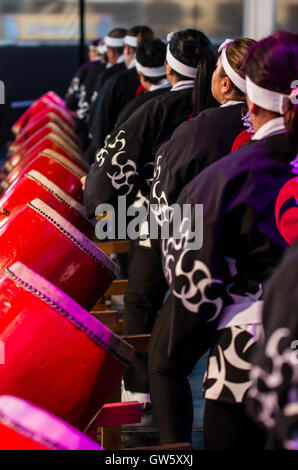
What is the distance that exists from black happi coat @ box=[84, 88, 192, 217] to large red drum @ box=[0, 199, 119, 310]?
1.95ft

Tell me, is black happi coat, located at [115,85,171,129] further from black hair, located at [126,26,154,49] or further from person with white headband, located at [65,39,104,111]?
person with white headband, located at [65,39,104,111]

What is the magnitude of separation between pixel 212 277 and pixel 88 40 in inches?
325

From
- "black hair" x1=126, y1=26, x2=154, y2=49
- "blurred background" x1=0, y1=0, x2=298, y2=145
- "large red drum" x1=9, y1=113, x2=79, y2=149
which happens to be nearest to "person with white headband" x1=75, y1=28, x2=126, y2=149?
"large red drum" x1=9, y1=113, x2=79, y2=149

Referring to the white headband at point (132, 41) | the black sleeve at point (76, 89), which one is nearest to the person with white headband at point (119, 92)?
the white headband at point (132, 41)

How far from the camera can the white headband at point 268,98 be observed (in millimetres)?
1409

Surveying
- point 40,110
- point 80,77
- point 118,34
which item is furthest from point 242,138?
point 80,77

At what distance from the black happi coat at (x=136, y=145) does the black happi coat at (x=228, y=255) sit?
0.90 m

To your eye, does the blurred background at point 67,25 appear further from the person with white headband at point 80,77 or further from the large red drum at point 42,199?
the large red drum at point 42,199

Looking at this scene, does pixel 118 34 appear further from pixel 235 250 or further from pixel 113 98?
pixel 235 250

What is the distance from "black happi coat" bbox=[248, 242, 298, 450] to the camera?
3.14 ft

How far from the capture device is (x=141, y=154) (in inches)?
92.8

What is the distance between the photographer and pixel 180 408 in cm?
196

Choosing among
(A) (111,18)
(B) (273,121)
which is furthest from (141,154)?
(A) (111,18)

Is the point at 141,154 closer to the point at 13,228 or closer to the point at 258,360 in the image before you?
the point at 13,228
